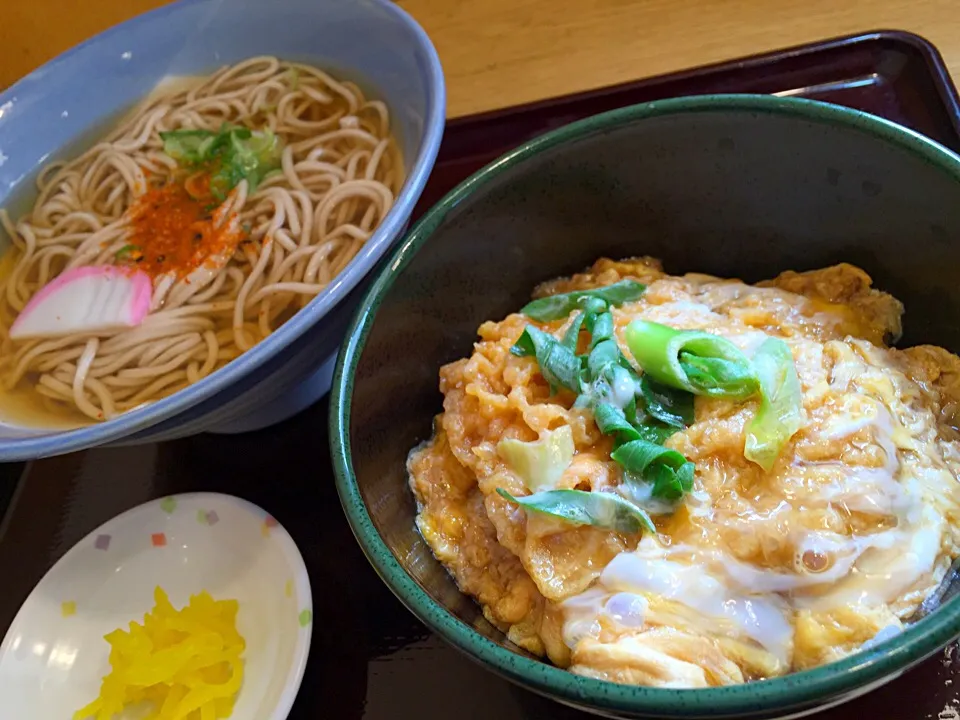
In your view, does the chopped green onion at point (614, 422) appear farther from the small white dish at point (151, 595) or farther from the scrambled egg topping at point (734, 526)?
the small white dish at point (151, 595)

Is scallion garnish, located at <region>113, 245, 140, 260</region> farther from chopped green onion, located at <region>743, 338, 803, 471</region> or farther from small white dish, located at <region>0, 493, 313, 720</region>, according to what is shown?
chopped green onion, located at <region>743, 338, 803, 471</region>

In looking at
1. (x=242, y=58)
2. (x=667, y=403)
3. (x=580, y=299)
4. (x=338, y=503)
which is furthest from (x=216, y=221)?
(x=667, y=403)

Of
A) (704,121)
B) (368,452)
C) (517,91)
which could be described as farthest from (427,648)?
(517,91)

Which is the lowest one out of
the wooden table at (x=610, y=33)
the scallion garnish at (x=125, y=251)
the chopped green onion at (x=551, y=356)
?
the scallion garnish at (x=125, y=251)

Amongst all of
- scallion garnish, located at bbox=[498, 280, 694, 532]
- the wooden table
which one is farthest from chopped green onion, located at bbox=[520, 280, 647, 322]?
the wooden table

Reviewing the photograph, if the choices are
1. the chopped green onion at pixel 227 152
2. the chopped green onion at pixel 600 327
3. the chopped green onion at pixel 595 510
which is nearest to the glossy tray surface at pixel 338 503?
the chopped green onion at pixel 595 510
